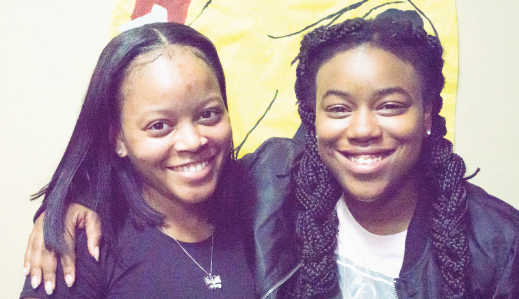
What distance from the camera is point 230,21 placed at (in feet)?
4.36

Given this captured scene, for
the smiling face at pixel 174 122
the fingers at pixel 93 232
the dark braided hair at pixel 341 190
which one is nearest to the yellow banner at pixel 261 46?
the dark braided hair at pixel 341 190

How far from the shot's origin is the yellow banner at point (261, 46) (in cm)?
130

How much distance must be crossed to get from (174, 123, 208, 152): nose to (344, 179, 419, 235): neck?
0.44 meters

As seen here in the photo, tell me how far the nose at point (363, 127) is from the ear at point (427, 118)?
0.15 metres

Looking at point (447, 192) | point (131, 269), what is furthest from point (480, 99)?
point (131, 269)

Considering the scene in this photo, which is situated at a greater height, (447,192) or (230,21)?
(230,21)

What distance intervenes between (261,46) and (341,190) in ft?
1.80

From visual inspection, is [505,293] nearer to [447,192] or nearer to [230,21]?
[447,192]

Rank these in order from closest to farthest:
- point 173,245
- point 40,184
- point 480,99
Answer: point 173,245 → point 480,99 → point 40,184

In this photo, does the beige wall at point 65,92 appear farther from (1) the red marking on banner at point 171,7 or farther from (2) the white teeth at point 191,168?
(2) the white teeth at point 191,168

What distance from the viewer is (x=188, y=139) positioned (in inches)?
34.8

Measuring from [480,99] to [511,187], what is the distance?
1.00ft

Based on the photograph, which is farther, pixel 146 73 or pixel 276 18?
pixel 276 18

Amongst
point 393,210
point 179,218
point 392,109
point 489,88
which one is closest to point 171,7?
point 179,218
